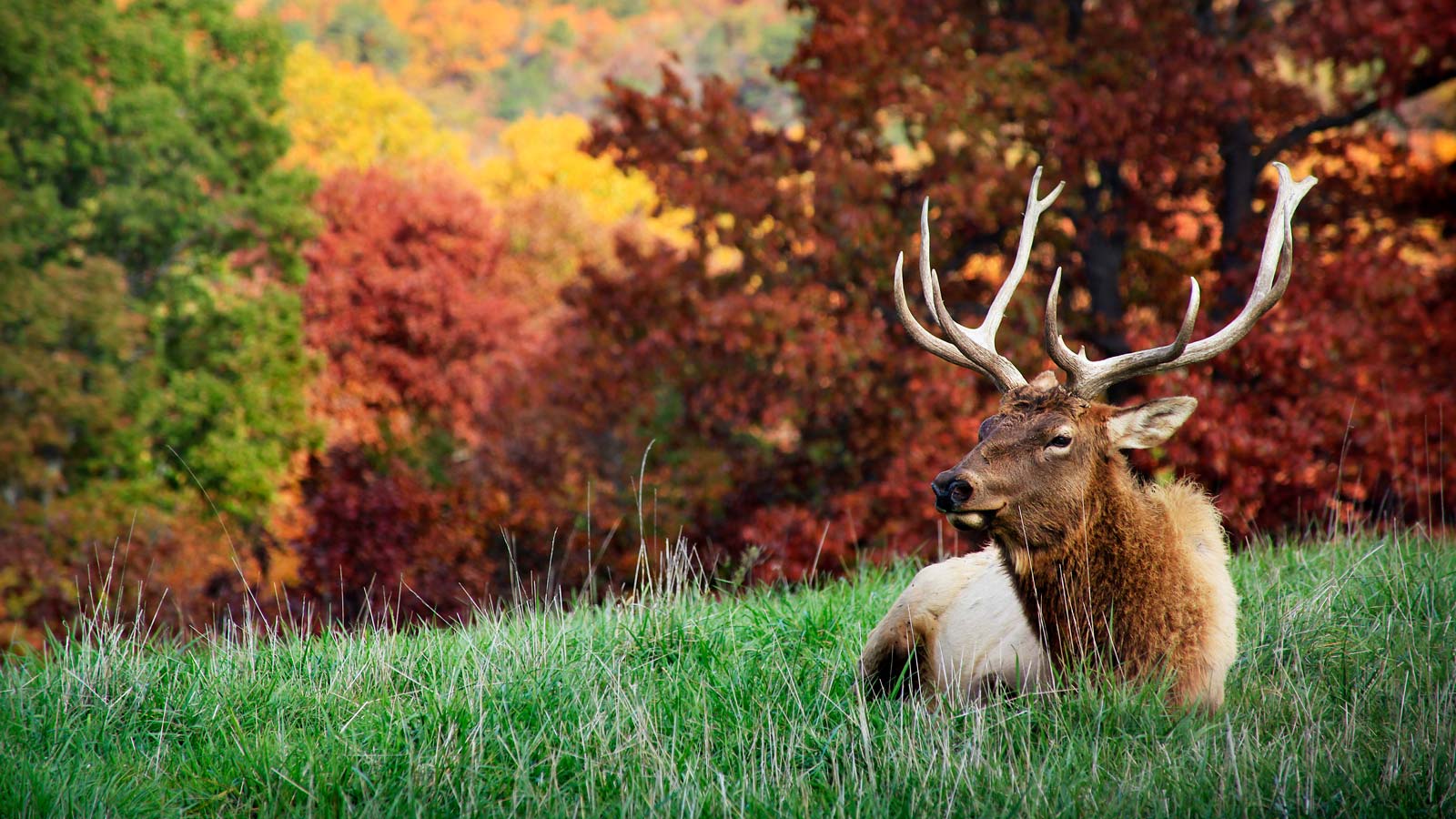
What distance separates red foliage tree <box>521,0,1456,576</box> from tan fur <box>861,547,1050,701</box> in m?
4.77

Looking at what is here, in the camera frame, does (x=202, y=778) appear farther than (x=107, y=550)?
No

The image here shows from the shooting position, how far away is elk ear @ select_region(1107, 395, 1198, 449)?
4.08m

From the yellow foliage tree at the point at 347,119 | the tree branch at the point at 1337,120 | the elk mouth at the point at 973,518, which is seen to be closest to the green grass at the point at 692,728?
the elk mouth at the point at 973,518

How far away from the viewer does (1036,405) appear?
4.17 meters

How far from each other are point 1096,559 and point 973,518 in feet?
1.44

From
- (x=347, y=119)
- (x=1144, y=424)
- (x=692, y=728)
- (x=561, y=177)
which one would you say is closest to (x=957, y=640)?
(x=1144, y=424)

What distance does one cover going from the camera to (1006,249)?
11.1m

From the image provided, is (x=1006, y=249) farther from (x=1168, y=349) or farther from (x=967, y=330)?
(x=1168, y=349)

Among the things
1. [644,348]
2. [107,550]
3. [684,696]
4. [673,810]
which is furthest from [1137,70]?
[107,550]

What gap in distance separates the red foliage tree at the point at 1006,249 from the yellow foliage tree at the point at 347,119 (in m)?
23.8

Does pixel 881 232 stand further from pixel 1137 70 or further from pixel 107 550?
pixel 107 550

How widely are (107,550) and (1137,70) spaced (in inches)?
461

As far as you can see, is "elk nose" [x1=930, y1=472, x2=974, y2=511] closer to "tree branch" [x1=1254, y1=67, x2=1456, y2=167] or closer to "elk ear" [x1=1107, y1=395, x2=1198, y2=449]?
"elk ear" [x1=1107, y1=395, x2=1198, y2=449]

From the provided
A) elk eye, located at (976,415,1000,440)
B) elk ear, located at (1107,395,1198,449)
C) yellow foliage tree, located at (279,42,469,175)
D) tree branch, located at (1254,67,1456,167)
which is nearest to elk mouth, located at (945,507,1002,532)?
elk eye, located at (976,415,1000,440)
